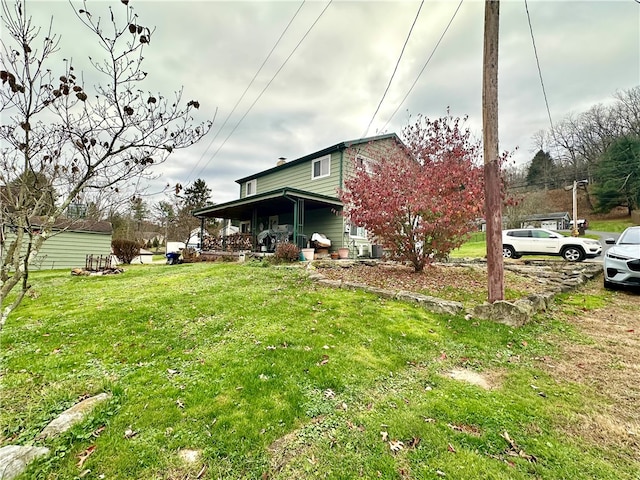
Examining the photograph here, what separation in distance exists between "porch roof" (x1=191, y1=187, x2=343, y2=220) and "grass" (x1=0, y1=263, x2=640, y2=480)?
7.29 metres

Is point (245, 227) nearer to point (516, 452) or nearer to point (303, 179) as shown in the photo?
point (303, 179)

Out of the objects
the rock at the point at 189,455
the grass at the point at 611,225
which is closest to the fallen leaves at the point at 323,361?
the rock at the point at 189,455

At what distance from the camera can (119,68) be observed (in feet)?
7.52

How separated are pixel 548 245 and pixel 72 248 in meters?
24.3

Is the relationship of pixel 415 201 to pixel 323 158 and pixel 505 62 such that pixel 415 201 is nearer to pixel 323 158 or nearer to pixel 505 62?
pixel 505 62

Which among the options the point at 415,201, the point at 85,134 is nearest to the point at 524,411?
the point at 85,134

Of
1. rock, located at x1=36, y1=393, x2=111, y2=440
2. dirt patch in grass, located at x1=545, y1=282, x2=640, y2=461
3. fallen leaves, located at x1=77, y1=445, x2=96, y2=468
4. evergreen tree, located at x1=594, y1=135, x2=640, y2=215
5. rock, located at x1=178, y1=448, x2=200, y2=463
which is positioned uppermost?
evergreen tree, located at x1=594, y1=135, x2=640, y2=215

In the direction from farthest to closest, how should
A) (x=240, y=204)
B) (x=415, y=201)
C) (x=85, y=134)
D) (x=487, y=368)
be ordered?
(x=240, y=204), (x=415, y=201), (x=487, y=368), (x=85, y=134)

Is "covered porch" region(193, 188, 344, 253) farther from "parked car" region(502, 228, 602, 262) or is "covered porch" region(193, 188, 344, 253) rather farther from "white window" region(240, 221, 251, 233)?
"parked car" region(502, 228, 602, 262)

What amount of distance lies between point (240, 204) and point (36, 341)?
1042 centimetres

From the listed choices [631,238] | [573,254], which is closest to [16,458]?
[631,238]

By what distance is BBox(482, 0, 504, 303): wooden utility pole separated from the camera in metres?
4.76

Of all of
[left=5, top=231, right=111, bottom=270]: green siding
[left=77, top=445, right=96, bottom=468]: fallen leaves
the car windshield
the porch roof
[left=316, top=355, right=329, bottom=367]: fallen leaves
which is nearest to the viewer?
[left=77, top=445, right=96, bottom=468]: fallen leaves

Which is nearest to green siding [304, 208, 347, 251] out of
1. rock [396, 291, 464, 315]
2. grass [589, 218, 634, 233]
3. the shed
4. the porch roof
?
the porch roof
